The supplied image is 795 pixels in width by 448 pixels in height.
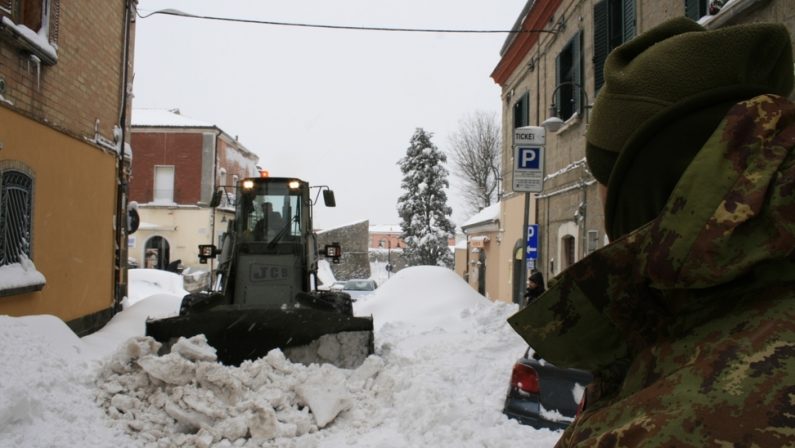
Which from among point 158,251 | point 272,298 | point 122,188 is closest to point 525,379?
point 272,298

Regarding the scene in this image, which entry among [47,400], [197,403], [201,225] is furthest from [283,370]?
[201,225]

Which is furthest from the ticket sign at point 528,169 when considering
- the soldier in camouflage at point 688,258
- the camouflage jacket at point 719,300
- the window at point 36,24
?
the window at point 36,24

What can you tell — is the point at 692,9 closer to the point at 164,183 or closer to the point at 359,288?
the point at 359,288

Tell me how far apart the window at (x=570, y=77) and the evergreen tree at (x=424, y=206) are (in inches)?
A: 1105

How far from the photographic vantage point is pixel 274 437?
17.8 feet

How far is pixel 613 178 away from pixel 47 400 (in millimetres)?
5929

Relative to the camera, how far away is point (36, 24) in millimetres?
8586

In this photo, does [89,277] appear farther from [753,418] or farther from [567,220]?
[753,418]

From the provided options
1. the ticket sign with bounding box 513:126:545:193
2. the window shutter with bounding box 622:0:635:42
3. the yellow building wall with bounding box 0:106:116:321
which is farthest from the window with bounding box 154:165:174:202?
the ticket sign with bounding box 513:126:545:193

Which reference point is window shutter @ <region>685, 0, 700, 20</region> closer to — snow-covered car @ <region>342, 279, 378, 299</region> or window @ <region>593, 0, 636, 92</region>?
window @ <region>593, 0, 636, 92</region>

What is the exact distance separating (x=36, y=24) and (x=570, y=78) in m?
10.0

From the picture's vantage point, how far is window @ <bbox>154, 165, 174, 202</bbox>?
3709 centimetres

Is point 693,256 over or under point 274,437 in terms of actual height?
over

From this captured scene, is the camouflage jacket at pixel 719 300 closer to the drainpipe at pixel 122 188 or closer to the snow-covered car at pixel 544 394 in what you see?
the snow-covered car at pixel 544 394
